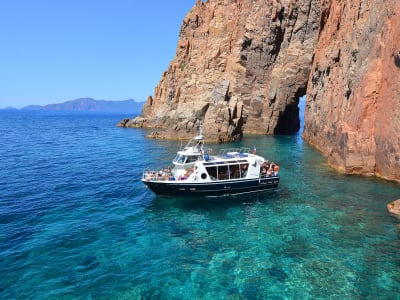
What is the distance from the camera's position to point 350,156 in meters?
35.7

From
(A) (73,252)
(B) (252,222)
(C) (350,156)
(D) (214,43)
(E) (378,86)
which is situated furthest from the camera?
(D) (214,43)

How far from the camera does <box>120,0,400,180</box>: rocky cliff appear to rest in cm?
3234

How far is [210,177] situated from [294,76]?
51.9m

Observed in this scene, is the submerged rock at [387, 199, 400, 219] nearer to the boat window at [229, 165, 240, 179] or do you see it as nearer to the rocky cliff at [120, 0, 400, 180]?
the rocky cliff at [120, 0, 400, 180]

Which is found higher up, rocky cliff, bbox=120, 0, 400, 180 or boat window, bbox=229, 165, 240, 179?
rocky cliff, bbox=120, 0, 400, 180

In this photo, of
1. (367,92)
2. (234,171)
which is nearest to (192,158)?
(234,171)

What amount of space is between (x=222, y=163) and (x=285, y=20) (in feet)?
187

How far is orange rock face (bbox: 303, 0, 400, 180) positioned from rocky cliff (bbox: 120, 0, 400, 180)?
0.10 metres

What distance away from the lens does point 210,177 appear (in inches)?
1174

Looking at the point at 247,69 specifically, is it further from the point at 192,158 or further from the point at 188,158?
the point at 188,158

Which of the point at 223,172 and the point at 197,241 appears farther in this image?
the point at 223,172

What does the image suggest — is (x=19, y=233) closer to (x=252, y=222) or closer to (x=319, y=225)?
(x=252, y=222)

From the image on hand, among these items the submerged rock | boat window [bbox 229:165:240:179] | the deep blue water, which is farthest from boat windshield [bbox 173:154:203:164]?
the submerged rock

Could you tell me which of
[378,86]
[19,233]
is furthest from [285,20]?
[19,233]
